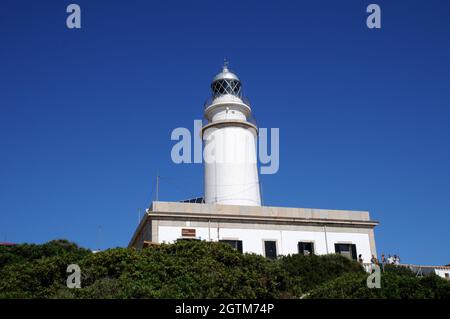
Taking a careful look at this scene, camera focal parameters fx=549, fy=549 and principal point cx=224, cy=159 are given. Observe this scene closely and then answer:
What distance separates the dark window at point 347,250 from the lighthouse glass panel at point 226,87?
1151cm

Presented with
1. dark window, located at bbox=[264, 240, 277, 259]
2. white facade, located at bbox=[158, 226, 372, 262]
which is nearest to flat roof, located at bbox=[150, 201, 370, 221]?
white facade, located at bbox=[158, 226, 372, 262]

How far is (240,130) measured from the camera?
32.4 meters

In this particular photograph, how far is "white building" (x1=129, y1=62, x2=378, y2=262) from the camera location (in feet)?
86.2

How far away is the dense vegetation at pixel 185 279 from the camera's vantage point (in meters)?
14.0

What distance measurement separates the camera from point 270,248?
2714cm

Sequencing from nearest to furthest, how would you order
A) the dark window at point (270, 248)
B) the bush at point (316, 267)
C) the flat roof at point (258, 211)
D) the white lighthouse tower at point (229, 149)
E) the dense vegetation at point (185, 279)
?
the dense vegetation at point (185, 279)
the bush at point (316, 267)
the flat roof at point (258, 211)
the dark window at point (270, 248)
the white lighthouse tower at point (229, 149)

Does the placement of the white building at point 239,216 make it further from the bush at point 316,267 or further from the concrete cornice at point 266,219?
the bush at point 316,267

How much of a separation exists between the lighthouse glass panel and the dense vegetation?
15.9 m

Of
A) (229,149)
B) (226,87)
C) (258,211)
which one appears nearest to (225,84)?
(226,87)

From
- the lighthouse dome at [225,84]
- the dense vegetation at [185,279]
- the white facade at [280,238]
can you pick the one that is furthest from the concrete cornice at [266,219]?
the lighthouse dome at [225,84]

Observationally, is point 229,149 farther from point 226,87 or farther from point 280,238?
point 280,238

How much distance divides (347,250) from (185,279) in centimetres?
1504
